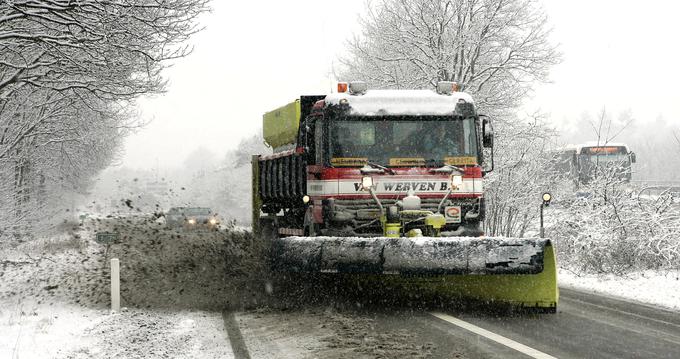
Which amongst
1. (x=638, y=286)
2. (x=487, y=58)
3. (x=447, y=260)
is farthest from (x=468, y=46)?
(x=447, y=260)

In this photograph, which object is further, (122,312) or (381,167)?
(381,167)

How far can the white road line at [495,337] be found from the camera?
258 inches

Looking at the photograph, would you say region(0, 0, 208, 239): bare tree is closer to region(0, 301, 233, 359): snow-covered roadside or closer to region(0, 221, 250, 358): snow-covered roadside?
region(0, 221, 250, 358): snow-covered roadside

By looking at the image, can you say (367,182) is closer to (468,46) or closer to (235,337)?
(235,337)

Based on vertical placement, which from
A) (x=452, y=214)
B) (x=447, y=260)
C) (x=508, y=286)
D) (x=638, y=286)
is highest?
(x=452, y=214)

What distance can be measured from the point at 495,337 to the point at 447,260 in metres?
1.43

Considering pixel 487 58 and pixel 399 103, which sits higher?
pixel 487 58

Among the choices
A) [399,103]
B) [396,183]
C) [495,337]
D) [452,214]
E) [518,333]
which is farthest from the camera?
[399,103]

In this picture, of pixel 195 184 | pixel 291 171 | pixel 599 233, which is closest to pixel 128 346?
pixel 291 171

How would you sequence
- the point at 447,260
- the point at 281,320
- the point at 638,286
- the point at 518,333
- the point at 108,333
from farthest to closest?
1. the point at 638,286
2. the point at 281,320
3. the point at 447,260
4. the point at 108,333
5. the point at 518,333

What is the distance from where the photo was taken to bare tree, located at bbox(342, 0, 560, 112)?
23.9 m

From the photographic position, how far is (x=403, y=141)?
10.5m

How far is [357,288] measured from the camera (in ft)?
36.2

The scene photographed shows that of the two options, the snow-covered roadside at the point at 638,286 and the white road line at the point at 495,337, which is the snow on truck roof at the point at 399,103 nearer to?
the white road line at the point at 495,337
